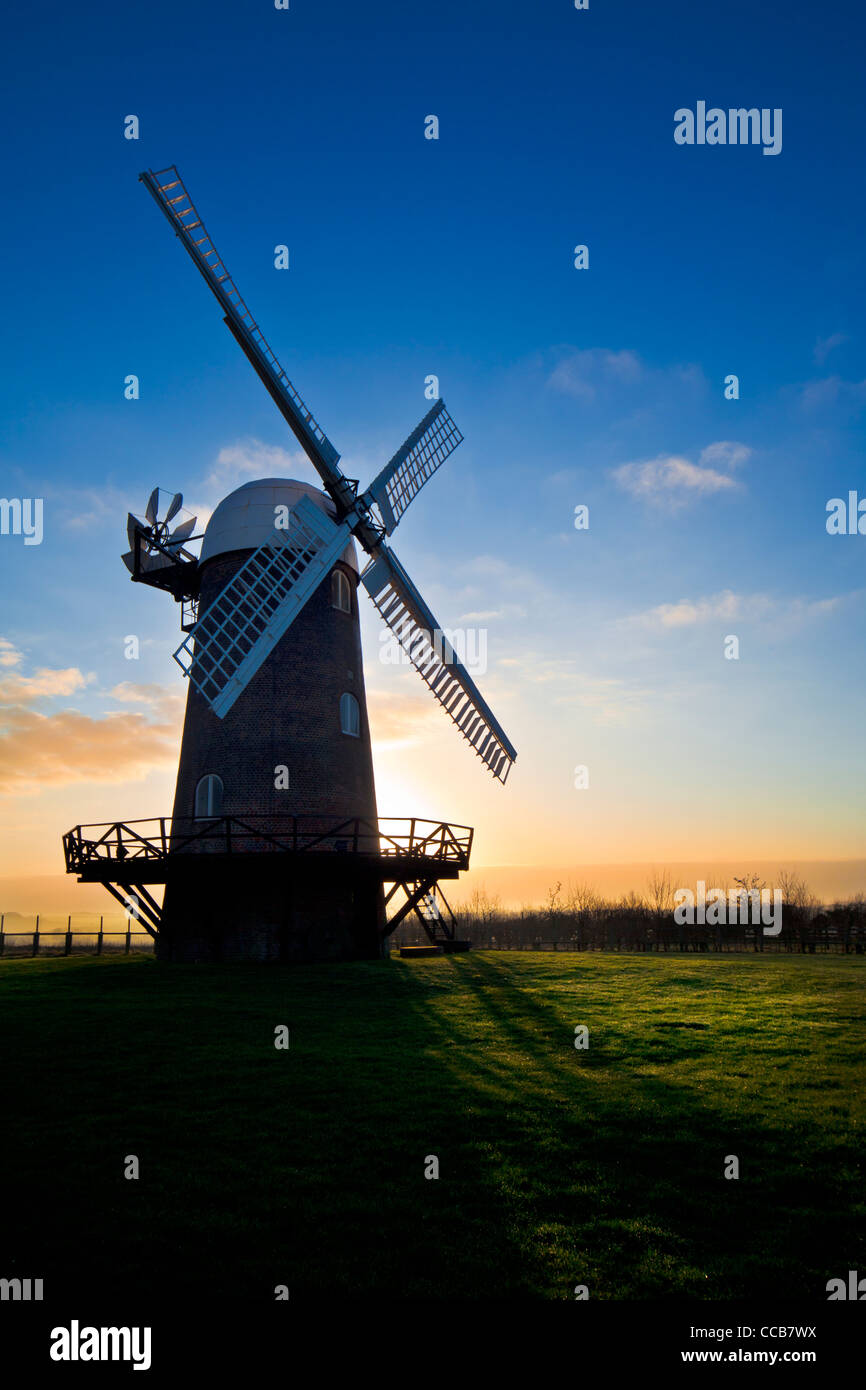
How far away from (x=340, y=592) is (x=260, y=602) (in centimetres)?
298

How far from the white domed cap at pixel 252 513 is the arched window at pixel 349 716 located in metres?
4.17

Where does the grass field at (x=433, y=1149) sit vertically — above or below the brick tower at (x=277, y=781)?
below

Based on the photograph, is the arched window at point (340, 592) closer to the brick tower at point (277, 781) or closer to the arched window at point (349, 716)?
the brick tower at point (277, 781)

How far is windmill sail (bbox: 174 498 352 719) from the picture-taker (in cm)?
2027

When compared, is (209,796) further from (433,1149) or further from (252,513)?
(433,1149)

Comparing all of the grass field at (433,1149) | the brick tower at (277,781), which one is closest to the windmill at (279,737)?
the brick tower at (277,781)

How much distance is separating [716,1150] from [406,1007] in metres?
7.88

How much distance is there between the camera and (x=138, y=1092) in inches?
380

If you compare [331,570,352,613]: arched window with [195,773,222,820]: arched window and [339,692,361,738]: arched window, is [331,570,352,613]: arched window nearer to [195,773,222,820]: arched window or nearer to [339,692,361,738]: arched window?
[339,692,361,738]: arched window

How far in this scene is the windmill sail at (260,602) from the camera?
2027 centimetres

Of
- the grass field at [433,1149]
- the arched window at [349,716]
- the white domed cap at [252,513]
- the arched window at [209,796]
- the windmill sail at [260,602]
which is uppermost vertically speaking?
the white domed cap at [252,513]

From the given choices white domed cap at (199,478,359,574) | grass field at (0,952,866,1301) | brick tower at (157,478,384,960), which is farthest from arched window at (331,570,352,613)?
grass field at (0,952,866,1301)

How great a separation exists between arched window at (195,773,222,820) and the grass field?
6.71 meters
